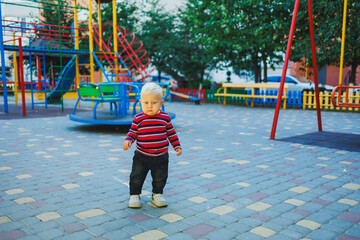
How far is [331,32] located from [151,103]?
13.1 m

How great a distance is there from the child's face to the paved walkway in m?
0.94

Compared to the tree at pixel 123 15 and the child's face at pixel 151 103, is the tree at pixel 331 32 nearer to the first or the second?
the tree at pixel 123 15

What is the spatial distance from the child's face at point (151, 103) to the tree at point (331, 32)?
42.5 ft

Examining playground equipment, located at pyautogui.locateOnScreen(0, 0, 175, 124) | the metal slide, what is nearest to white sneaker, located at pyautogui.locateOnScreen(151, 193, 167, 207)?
playground equipment, located at pyautogui.locateOnScreen(0, 0, 175, 124)

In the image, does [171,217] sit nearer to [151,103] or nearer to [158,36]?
[151,103]

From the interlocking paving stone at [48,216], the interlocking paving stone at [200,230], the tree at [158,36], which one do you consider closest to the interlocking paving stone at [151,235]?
the interlocking paving stone at [200,230]

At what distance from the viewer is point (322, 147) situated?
6410mm

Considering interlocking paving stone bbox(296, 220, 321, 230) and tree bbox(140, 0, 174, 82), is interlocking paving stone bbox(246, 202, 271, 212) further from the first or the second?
tree bbox(140, 0, 174, 82)

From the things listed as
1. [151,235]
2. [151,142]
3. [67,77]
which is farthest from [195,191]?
[67,77]

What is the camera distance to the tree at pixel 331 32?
13875mm

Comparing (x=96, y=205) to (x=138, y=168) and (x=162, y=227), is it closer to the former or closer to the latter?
(x=138, y=168)

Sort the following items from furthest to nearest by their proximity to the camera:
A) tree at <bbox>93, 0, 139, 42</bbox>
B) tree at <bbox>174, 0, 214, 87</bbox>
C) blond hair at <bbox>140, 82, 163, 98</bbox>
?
tree at <bbox>93, 0, 139, 42</bbox> → tree at <bbox>174, 0, 214, 87</bbox> → blond hair at <bbox>140, 82, 163, 98</bbox>

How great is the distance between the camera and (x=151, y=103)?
317 centimetres

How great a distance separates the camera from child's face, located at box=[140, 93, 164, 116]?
313 cm
